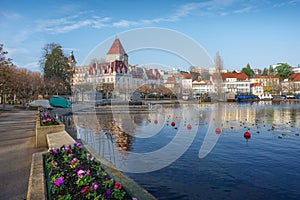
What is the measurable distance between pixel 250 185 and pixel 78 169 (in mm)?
5356

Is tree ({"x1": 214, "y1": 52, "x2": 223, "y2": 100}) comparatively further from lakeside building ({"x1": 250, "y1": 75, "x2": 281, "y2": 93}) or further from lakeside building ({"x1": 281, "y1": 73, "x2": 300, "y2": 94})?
lakeside building ({"x1": 281, "y1": 73, "x2": 300, "y2": 94})

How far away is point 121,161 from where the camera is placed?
10.6 m

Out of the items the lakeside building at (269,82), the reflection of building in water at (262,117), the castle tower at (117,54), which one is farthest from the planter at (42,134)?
the lakeside building at (269,82)

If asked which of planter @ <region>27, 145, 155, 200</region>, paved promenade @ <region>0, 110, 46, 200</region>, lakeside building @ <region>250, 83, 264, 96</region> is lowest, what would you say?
paved promenade @ <region>0, 110, 46, 200</region>

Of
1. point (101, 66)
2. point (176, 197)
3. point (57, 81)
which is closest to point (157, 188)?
point (176, 197)

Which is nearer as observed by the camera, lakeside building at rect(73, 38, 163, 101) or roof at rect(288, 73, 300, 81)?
lakeside building at rect(73, 38, 163, 101)

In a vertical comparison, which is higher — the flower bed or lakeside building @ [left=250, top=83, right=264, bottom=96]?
lakeside building @ [left=250, top=83, right=264, bottom=96]

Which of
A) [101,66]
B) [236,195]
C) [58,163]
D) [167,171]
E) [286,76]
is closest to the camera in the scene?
[58,163]

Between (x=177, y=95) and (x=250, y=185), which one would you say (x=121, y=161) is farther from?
(x=177, y=95)

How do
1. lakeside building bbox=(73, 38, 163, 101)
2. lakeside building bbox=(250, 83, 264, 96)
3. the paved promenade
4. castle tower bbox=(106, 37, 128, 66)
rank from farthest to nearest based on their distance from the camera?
lakeside building bbox=(250, 83, 264, 96) < castle tower bbox=(106, 37, 128, 66) < lakeside building bbox=(73, 38, 163, 101) < the paved promenade

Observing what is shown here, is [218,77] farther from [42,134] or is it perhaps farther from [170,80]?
[42,134]

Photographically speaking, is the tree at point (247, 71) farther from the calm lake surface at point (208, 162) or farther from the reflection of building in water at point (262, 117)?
the calm lake surface at point (208, 162)

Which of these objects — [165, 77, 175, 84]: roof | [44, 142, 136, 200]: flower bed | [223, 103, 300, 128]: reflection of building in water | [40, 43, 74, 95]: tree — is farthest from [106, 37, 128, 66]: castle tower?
[44, 142, 136, 200]: flower bed

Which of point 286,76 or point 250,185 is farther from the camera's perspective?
point 286,76
